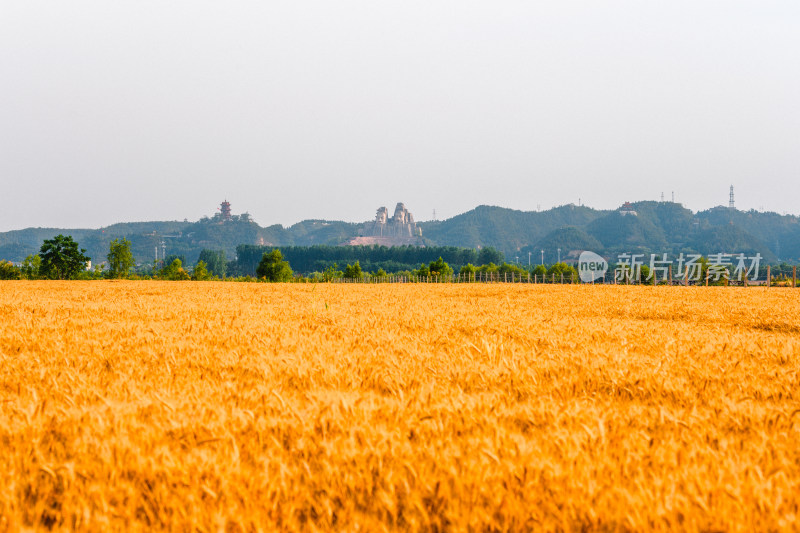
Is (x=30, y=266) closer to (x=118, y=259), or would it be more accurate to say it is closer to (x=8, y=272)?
(x=8, y=272)

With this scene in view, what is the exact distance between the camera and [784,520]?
2174 millimetres

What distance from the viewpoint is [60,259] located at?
9056 cm

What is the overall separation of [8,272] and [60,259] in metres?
15.0

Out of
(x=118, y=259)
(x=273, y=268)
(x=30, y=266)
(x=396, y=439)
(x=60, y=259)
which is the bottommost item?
(x=273, y=268)

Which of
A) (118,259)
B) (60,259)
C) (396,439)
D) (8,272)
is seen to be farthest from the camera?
(118,259)

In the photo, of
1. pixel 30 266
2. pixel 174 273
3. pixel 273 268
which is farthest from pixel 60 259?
pixel 273 268

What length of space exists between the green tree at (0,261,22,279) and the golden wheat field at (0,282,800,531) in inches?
4257

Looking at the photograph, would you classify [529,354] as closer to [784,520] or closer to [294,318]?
[784,520]

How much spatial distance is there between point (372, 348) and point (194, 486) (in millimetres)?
4429

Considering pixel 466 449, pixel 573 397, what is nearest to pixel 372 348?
pixel 573 397

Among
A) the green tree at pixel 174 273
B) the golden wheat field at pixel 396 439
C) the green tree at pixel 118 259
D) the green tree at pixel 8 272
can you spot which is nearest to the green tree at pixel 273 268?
the green tree at pixel 174 273

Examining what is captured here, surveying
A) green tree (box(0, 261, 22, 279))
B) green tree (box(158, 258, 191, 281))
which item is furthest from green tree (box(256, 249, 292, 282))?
green tree (box(0, 261, 22, 279))

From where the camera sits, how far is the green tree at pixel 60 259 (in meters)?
90.1

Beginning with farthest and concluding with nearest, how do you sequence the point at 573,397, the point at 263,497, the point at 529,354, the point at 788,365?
the point at 529,354, the point at 788,365, the point at 573,397, the point at 263,497
